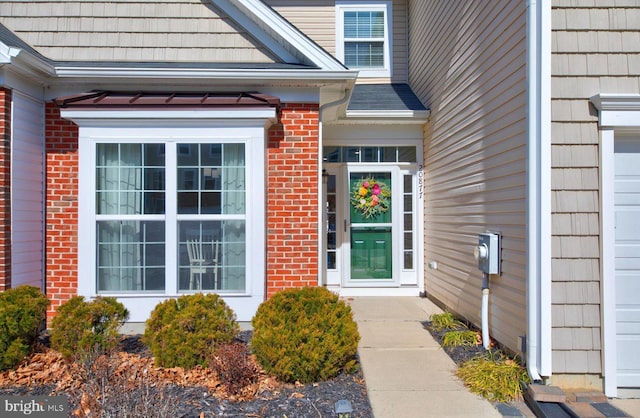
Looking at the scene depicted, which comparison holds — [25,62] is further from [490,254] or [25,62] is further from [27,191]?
[490,254]

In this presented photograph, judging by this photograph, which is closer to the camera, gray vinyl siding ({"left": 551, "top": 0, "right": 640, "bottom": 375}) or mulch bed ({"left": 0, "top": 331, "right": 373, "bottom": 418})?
mulch bed ({"left": 0, "top": 331, "right": 373, "bottom": 418})

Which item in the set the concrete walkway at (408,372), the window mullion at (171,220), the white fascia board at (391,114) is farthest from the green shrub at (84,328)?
the white fascia board at (391,114)

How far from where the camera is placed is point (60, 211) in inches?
232

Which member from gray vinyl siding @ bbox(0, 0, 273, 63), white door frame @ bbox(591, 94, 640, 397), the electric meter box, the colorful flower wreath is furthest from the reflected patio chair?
white door frame @ bbox(591, 94, 640, 397)

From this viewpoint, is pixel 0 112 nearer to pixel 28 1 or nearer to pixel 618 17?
pixel 28 1

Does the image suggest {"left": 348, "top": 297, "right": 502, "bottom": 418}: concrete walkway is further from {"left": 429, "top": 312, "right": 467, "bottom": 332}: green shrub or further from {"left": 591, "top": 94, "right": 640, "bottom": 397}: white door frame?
{"left": 591, "top": 94, "right": 640, "bottom": 397}: white door frame

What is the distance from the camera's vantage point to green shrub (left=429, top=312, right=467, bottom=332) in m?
6.14

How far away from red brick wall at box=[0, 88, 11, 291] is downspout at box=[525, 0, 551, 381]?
18.1 ft

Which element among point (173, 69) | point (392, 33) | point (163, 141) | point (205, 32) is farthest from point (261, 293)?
point (392, 33)

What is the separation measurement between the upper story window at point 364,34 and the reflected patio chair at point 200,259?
5449 millimetres

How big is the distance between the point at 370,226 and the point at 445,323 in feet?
8.84

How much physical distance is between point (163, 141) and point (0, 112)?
5.79ft

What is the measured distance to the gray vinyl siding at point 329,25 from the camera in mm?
9461

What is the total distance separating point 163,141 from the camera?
18.7 ft
